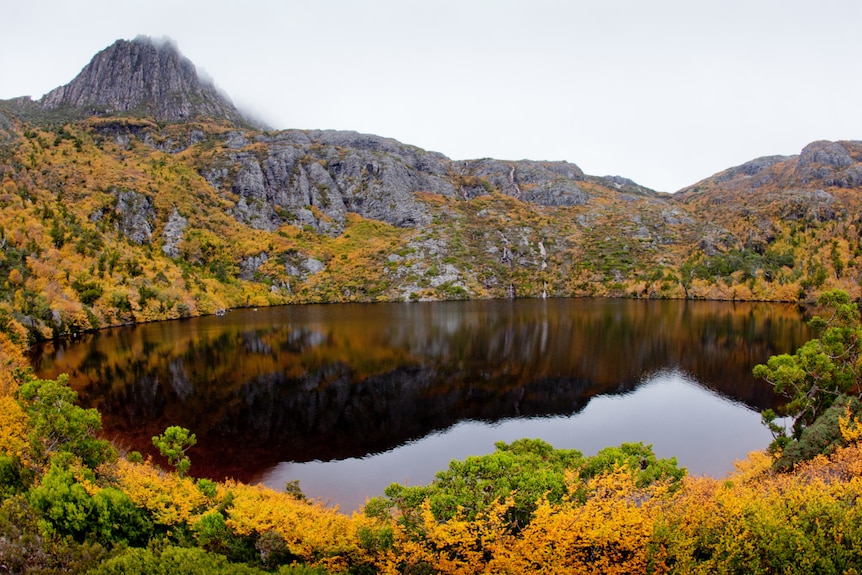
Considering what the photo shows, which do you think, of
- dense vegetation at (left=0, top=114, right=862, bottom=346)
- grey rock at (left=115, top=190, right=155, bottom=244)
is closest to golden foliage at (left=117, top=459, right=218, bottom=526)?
dense vegetation at (left=0, top=114, right=862, bottom=346)

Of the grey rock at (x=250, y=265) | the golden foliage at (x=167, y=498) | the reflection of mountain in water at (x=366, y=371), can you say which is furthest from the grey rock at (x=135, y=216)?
the golden foliage at (x=167, y=498)

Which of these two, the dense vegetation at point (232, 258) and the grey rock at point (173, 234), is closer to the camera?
the dense vegetation at point (232, 258)

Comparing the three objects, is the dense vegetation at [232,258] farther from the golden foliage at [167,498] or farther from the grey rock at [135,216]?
the golden foliage at [167,498]

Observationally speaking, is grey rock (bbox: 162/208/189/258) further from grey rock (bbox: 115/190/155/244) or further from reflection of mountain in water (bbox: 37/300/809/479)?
reflection of mountain in water (bbox: 37/300/809/479)

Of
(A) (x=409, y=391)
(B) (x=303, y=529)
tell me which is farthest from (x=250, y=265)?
(B) (x=303, y=529)

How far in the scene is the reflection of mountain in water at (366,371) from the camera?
43938 millimetres

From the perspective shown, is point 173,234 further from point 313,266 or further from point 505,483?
point 505,483

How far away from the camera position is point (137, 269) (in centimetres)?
12825

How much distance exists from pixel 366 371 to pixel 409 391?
35.4 feet

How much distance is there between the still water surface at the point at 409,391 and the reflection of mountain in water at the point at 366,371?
28 centimetres

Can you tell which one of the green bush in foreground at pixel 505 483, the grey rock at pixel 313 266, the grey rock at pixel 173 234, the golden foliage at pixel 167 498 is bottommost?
the golden foliage at pixel 167 498

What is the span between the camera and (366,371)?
6384 centimetres

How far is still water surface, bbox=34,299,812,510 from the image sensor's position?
127 ft

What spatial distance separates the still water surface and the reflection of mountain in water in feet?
0.93
